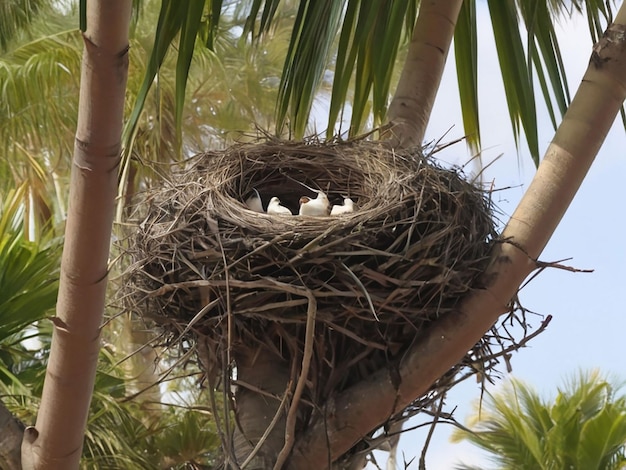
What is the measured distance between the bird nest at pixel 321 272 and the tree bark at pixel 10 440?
16.8 inches

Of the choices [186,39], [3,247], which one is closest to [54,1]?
[3,247]

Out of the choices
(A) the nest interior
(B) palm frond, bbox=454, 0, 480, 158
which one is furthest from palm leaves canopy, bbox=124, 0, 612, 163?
(A) the nest interior

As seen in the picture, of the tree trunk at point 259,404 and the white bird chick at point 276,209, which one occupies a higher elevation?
the white bird chick at point 276,209

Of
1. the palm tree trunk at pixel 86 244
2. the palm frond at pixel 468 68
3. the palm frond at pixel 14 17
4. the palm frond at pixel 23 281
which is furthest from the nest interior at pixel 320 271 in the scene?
the palm frond at pixel 14 17

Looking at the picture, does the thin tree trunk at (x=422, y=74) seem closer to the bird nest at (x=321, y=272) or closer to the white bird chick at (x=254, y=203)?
the bird nest at (x=321, y=272)

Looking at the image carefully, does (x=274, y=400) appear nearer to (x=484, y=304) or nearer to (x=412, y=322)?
(x=412, y=322)

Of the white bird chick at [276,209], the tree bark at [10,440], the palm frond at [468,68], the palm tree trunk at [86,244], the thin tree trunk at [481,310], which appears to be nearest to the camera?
the palm tree trunk at [86,244]

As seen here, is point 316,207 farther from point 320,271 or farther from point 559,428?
point 559,428

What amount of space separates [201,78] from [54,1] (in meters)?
1.57

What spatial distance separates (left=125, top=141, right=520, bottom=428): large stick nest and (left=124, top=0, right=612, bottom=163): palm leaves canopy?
0.45 metres

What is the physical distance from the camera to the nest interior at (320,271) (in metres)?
2.54

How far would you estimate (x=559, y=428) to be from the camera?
29.4 feet

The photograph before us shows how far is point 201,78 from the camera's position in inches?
406

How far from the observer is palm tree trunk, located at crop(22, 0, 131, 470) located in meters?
1.85
